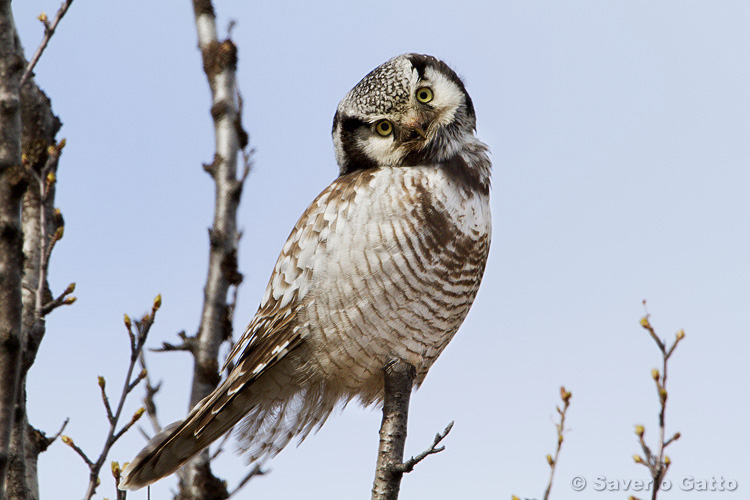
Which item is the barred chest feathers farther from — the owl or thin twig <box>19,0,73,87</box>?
thin twig <box>19,0,73,87</box>

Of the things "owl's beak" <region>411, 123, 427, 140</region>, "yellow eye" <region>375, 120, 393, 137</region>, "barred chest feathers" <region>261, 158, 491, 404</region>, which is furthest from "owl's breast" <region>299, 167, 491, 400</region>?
"yellow eye" <region>375, 120, 393, 137</region>

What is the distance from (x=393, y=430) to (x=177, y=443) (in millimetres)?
941

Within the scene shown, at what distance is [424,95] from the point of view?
357cm

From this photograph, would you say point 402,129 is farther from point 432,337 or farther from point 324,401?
point 324,401

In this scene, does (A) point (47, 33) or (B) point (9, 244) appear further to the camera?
(A) point (47, 33)

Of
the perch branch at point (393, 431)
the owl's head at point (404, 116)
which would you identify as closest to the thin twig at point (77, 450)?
the perch branch at point (393, 431)

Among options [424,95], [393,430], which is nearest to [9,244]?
[393,430]

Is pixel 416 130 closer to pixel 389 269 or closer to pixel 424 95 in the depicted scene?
pixel 424 95

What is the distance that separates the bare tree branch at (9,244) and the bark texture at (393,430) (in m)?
1.26

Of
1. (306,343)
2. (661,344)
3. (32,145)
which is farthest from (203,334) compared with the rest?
(661,344)

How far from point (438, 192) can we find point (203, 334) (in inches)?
48.7

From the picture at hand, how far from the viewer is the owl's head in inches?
135

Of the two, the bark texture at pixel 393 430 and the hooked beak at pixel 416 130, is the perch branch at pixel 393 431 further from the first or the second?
the hooked beak at pixel 416 130

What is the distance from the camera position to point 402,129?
343 centimetres
